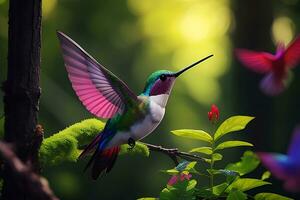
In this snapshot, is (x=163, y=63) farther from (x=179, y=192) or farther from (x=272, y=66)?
(x=272, y=66)

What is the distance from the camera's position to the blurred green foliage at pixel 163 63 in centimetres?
961

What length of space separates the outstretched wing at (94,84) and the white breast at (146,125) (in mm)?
61

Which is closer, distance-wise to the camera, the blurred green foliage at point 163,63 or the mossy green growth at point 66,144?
the mossy green growth at point 66,144

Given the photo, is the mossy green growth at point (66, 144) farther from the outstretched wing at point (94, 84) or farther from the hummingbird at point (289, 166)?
the hummingbird at point (289, 166)

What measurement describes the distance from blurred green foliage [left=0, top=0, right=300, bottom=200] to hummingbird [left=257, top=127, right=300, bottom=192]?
7512 mm

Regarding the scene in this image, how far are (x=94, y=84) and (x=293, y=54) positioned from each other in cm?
59

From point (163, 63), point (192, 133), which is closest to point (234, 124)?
point (192, 133)

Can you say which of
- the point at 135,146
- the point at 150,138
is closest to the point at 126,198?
the point at 150,138

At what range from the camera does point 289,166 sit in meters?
0.96

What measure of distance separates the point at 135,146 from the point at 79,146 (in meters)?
0.16

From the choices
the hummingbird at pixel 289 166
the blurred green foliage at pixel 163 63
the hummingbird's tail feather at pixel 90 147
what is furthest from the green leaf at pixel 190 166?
the blurred green foliage at pixel 163 63

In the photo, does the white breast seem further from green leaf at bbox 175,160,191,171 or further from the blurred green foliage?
the blurred green foliage

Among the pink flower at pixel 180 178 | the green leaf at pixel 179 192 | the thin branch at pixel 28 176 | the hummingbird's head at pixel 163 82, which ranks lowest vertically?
the pink flower at pixel 180 178

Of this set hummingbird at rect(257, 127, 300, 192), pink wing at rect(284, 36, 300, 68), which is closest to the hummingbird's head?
pink wing at rect(284, 36, 300, 68)
